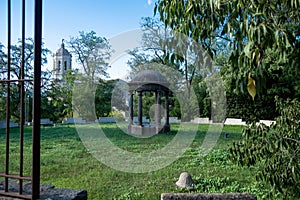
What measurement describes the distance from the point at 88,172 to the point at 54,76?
11.7 meters

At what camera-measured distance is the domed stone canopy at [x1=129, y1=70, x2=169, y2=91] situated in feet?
29.1

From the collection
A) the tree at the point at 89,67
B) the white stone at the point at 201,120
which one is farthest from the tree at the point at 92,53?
the white stone at the point at 201,120

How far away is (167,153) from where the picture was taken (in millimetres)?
5762

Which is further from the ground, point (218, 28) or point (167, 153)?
point (218, 28)

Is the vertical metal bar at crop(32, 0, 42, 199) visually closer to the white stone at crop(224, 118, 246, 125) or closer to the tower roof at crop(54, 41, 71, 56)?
the white stone at crop(224, 118, 246, 125)

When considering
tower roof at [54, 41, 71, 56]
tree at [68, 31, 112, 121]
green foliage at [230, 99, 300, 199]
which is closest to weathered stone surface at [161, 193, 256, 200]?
green foliage at [230, 99, 300, 199]

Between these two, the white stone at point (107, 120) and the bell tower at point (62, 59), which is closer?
the white stone at point (107, 120)

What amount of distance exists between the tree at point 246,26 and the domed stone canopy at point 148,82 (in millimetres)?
7108

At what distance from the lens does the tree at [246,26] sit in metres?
1.10

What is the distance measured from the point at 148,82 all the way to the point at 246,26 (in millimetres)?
7671

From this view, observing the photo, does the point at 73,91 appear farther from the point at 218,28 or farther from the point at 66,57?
the point at 218,28

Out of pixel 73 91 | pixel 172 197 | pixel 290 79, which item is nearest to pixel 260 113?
pixel 290 79

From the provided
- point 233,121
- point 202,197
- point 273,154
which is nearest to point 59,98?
point 233,121

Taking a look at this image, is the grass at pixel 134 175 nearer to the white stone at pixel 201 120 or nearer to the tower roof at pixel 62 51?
the white stone at pixel 201 120
